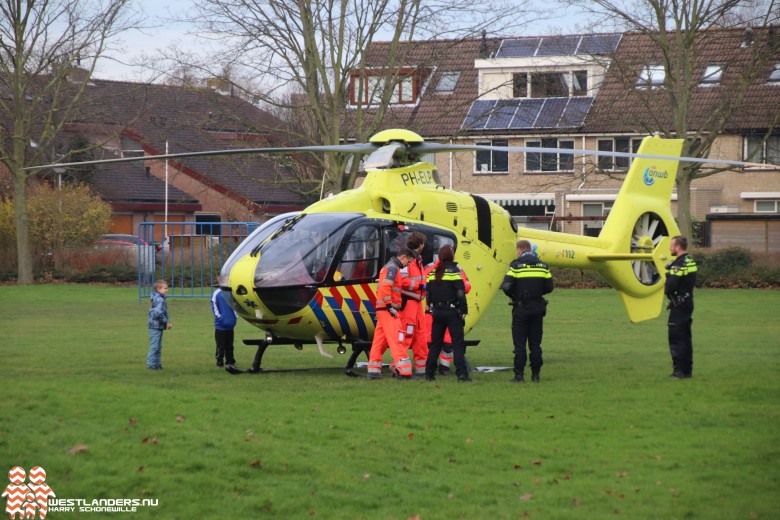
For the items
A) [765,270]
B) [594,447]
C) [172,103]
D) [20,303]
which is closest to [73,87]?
[20,303]

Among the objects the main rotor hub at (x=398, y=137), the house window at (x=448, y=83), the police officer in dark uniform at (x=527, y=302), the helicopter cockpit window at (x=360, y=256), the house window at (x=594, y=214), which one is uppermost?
the house window at (x=448, y=83)

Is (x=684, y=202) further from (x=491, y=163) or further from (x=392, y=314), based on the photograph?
(x=392, y=314)

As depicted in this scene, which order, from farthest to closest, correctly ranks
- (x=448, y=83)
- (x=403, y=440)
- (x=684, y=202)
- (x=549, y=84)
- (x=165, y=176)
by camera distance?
(x=165, y=176) < (x=448, y=83) < (x=549, y=84) < (x=684, y=202) < (x=403, y=440)

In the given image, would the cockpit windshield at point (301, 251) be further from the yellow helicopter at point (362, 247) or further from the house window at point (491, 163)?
the house window at point (491, 163)

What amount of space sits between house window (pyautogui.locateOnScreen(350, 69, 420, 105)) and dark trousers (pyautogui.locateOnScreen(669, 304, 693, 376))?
962 inches

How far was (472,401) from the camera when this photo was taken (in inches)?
515

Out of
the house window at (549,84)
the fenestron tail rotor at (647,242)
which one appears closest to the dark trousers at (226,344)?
the fenestron tail rotor at (647,242)

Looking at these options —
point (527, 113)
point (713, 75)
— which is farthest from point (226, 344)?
point (527, 113)

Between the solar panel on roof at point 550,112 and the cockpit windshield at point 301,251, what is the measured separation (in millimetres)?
36707

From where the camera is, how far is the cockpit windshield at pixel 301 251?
49.3ft

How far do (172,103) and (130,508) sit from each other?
188 ft

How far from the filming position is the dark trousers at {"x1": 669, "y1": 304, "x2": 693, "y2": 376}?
14781mm
